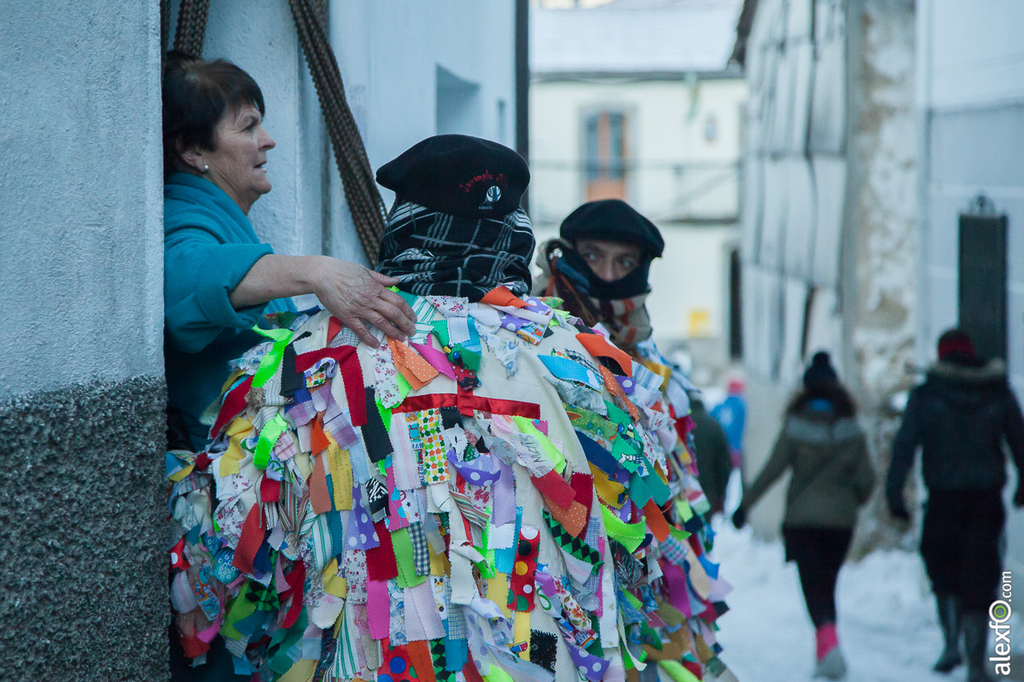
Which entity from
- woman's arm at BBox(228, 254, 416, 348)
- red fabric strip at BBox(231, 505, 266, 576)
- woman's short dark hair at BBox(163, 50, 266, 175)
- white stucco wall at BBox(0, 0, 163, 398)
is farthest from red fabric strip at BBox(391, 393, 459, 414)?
woman's short dark hair at BBox(163, 50, 266, 175)

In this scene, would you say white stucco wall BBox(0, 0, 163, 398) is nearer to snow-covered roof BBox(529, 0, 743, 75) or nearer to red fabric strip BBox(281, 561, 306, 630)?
red fabric strip BBox(281, 561, 306, 630)

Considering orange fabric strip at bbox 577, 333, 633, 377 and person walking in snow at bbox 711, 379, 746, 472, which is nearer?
orange fabric strip at bbox 577, 333, 633, 377

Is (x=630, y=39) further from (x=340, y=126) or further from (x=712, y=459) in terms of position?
(x=340, y=126)

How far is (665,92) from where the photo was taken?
2602cm

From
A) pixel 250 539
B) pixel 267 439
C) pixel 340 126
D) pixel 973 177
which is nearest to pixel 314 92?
pixel 340 126

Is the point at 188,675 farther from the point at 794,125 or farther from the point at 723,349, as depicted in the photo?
the point at 723,349

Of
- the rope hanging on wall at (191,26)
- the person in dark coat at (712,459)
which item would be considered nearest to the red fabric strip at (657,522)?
the rope hanging on wall at (191,26)

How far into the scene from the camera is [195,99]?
2.41 m

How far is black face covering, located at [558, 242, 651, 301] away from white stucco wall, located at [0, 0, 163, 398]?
132 cm

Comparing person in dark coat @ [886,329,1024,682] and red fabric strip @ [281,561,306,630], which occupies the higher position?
red fabric strip @ [281,561,306,630]

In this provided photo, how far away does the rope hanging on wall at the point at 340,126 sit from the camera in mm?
3012

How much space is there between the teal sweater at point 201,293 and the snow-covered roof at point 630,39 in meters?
23.9

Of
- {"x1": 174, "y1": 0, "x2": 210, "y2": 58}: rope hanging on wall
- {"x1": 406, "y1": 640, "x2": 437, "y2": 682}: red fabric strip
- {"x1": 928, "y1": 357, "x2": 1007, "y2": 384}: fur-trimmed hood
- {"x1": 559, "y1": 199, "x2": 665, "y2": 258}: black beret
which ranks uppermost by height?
{"x1": 174, "y1": 0, "x2": 210, "y2": 58}: rope hanging on wall

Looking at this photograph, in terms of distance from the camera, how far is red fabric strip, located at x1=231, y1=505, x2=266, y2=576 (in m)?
2.09
